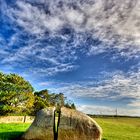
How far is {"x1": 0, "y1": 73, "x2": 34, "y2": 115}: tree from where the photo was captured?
51.6 meters

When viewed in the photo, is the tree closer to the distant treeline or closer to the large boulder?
the distant treeline

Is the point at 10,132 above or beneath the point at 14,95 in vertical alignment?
beneath

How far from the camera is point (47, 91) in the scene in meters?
85.2

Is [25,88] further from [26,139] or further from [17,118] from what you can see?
[26,139]

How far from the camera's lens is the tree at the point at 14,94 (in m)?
51.6

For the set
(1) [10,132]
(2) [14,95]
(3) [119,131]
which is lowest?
(1) [10,132]

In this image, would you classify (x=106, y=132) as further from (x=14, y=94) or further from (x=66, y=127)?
(x=14, y=94)

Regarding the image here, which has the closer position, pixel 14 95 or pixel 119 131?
pixel 119 131

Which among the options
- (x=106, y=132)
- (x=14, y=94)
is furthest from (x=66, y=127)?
(x=14, y=94)

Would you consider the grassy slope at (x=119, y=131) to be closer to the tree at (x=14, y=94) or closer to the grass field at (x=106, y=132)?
the grass field at (x=106, y=132)

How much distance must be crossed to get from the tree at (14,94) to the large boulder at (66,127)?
30970 millimetres

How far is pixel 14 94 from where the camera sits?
52750mm

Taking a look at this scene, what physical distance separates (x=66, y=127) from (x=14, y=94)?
3314 cm

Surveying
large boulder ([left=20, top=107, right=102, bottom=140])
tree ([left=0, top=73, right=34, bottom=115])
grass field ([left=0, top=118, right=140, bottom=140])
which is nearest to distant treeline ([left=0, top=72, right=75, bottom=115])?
tree ([left=0, top=73, right=34, bottom=115])
